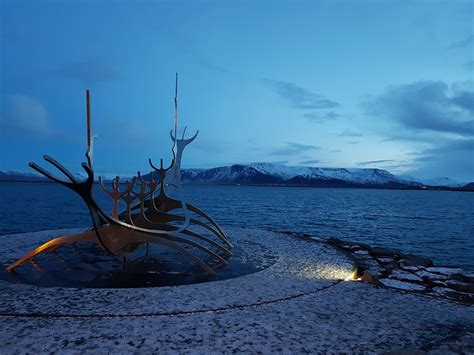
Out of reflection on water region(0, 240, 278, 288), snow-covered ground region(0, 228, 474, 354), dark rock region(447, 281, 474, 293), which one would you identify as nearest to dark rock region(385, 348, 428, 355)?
snow-covered ground region(0, 228, 474, 354)

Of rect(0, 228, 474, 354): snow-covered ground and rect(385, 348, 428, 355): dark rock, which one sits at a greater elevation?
rect(385, 348, 428, 355): dark rock

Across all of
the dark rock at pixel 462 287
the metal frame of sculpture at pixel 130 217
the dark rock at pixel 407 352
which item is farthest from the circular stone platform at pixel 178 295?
the dark rock at pixel 407 352

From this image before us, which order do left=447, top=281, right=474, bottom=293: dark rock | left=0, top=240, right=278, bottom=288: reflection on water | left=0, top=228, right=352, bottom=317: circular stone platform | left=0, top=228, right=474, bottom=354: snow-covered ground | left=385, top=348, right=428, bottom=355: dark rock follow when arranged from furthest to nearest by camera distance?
left=447, top=281, right=474, bottom=293: dark rock
left=0, top=240, right=278, bottom=288: reflection on water
left=0, top=228, right=352, bottom=317: circular stone platform
left=0, top=228, right=474, bottom=354: snow-covered ground
left=385, top=348, right=428, bottom=355: dark rock

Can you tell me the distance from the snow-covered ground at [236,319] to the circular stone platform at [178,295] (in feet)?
0.07

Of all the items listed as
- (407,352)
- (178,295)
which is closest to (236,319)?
(178,295)

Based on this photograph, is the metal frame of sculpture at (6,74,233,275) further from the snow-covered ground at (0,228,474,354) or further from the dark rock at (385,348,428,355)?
the dark rock at (385,348,428,355)

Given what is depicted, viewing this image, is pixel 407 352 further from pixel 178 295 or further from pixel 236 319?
pixel 178 295

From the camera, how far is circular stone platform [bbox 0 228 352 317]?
23.3ft

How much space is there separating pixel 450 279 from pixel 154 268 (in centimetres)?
904

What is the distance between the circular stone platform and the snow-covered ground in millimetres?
22

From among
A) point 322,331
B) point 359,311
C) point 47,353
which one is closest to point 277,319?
point 322,331

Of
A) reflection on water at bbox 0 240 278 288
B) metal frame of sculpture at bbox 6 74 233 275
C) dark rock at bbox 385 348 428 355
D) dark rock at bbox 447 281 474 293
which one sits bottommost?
reflection on water at bbox 0 240 278 288

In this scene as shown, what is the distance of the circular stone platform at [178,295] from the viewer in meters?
7.09

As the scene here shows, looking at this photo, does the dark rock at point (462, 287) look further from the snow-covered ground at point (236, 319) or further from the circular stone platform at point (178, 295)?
the circular stone platform at point (178, 295)
